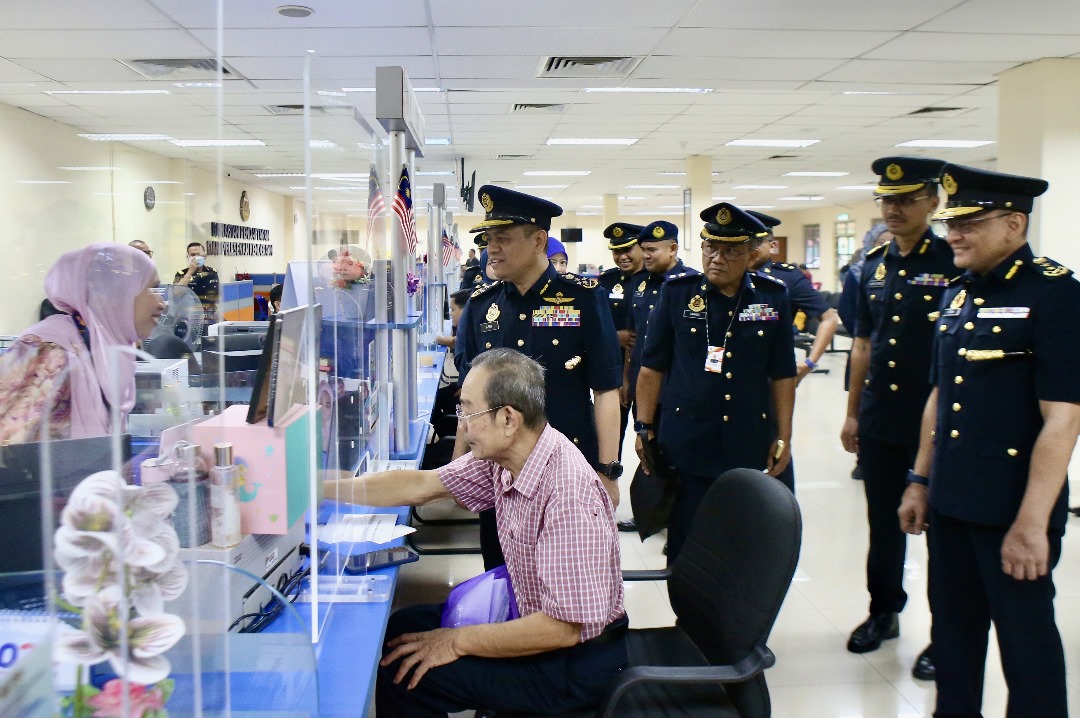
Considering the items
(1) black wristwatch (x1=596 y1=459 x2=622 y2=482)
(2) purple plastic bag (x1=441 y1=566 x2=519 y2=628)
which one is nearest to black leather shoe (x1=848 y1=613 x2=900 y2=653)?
(1) black wristwatch (x1=596 y1=459 x2=622 y2=482)

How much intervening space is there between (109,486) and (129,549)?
6cm

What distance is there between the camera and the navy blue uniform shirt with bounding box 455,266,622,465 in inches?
100

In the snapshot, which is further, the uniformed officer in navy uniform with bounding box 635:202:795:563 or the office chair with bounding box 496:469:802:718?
the uniformed officer in navy uniform with bounding box 635:202:795:563

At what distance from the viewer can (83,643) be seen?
0.62 m

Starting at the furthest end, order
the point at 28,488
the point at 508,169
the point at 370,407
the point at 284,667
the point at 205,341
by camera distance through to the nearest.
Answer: the point at 508,169
the point at 205,341
the point at 370,407
the point at 284,667
the point at 28,488

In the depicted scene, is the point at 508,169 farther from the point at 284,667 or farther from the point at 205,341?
the point at 284,667

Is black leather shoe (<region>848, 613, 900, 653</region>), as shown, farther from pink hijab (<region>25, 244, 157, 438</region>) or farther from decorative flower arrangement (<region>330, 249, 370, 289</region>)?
pink hijab (<region>25, 244, 157, 438</region>)

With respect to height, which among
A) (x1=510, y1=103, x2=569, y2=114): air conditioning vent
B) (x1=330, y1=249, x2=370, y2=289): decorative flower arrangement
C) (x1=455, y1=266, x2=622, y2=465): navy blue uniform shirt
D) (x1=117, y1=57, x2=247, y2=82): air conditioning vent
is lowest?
(x1=455, y1=266, x2=622, y2=465): navy blue uniform shirt

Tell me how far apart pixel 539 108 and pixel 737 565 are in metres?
6.09

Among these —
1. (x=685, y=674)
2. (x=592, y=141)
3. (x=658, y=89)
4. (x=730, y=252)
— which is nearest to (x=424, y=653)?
(x=685, y=674)

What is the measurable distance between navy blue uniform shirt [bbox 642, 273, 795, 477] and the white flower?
199 centimetres

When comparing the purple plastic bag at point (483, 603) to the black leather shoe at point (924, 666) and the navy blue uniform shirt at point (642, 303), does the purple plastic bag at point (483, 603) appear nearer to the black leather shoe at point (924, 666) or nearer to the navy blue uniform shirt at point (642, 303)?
the black leather shoe at point (924, 666)

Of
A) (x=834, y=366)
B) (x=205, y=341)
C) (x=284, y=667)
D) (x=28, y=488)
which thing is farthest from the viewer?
(x=834, y=366)

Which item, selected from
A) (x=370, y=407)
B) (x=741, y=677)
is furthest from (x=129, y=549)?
(x=370, y=407)
